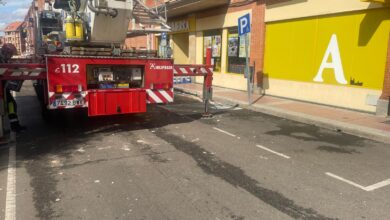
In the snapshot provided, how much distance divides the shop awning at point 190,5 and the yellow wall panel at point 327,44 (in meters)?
3.67

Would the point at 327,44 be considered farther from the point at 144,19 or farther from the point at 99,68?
the point at 99,68

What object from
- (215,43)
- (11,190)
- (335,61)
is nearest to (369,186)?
(11,190)

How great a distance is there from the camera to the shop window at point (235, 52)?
52.5 ft

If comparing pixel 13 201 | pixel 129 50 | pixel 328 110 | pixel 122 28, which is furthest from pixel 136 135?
pixel 328 110

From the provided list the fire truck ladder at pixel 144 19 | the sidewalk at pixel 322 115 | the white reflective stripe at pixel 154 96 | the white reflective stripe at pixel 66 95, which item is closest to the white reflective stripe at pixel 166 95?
the white reflective stripe at pixel 154 96

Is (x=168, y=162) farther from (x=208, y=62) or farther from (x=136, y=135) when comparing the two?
(x=208, y=62)

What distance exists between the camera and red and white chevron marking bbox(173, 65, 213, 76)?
28.8ft

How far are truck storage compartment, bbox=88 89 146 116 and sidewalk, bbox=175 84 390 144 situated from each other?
474cm

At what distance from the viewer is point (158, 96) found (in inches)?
323

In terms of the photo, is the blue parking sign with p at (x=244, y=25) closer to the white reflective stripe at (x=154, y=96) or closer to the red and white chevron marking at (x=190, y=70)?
A: the red and white chevron marking at (x=190, y=70)

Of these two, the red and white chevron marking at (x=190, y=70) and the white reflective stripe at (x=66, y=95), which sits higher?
the red and white chevron marking at (x=190, y=70)

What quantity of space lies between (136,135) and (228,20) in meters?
10.8

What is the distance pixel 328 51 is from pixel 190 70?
531 centimetres

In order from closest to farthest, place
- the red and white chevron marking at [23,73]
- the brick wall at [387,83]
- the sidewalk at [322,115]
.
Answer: the red and white chevron marking at [23,73] → the sidewalk at [322,115] → the brick wall at [387,83]
